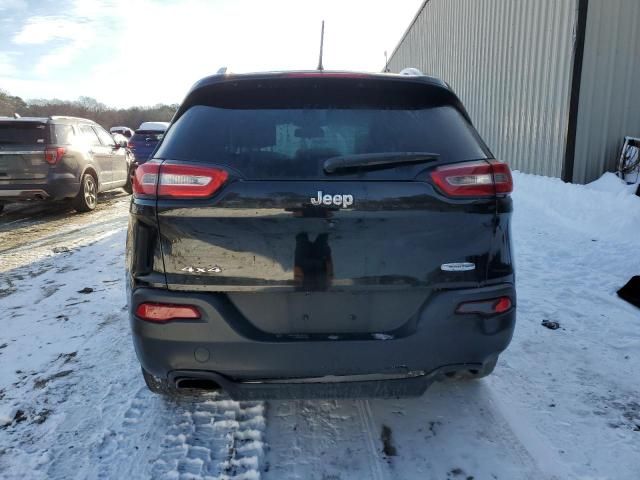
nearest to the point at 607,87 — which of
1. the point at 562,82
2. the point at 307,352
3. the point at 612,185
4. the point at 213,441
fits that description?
the point at 562,82

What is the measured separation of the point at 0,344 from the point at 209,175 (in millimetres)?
2702

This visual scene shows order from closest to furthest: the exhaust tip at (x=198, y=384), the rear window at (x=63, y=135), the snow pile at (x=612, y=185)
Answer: the exhaust tip at (x=198, y=384) → the snow pile at (x=612, y=185) → the rear window at (x=63, y=135)

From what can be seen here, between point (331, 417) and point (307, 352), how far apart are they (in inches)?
29.5

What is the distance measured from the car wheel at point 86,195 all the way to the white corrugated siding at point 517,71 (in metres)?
8.87

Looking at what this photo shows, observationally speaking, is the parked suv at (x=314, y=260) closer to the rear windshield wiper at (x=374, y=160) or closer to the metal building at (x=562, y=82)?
the rear windshield wiper at (x=374, y=160)

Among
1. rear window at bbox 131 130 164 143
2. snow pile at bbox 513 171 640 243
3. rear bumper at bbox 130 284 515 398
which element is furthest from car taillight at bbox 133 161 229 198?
rear window at bbox 131 130 164 143

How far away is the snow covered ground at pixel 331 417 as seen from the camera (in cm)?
225

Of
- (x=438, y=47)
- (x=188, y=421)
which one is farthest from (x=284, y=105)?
(x=438, y=47)

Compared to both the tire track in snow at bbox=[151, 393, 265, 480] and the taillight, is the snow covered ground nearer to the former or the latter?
the tire track in snow at bbox=[151, 393, 265, 480]

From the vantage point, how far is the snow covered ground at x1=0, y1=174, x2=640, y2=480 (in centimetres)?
225

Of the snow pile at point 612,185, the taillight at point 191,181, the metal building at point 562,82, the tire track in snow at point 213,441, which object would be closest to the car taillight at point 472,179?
the taillight at point 191,181

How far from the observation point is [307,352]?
2.06 m

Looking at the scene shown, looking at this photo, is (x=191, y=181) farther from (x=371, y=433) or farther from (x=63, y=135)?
(x=63, y=135)

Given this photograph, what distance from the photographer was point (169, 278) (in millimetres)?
2090
